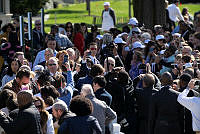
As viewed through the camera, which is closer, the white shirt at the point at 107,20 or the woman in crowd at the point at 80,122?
the woman in crowd at the point at 80,122

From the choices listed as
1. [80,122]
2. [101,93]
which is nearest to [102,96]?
[101,93]

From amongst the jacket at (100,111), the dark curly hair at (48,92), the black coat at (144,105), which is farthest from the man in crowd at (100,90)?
the dark curly hair at (48,92)

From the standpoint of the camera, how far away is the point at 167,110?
34.0ft

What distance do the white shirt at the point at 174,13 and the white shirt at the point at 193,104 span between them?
13.5 metres

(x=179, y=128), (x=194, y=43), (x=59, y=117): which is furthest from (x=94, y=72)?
(x=194, y=43)

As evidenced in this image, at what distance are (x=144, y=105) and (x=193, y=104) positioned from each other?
1266 mm

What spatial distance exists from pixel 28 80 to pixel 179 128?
2861mm

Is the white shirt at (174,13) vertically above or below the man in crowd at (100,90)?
above

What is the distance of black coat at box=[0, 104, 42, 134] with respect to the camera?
8062 millimetres

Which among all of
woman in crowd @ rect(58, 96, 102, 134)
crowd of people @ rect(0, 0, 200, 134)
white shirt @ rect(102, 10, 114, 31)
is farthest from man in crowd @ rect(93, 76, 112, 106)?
white shirt @ rect(102, 10, 114, 31)

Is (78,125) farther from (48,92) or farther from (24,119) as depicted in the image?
(48,92)

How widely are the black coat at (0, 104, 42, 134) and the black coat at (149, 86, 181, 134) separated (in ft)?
9.67

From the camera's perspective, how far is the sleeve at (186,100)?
986 centimetres

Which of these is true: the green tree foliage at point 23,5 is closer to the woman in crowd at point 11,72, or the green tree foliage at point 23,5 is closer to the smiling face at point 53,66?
the woman in crowd at point 11,72
